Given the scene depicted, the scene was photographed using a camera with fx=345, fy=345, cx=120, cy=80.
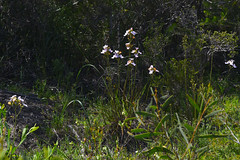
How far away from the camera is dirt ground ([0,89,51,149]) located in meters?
3.45

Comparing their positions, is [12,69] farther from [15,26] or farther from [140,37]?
[140,37]

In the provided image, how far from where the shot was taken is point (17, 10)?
5375 millimetres

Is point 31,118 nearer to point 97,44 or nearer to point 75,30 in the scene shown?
point 97,44

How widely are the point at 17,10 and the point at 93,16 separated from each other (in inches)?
47.1

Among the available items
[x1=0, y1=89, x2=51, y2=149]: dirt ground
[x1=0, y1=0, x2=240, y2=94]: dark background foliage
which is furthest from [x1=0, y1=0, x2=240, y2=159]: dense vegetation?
[x1=0, y1=89, x2=51, y2=149]: dirt ground

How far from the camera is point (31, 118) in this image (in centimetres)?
384

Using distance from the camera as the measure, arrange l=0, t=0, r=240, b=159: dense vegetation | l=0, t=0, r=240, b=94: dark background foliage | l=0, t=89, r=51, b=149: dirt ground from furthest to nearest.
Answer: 1. l=0, t=0, r=240, b=94: dark background foliage
2. l=0, t=0, r=240, b=159: dense vegetation
3. l=0, t=89, r=51, b=149: dirt ground

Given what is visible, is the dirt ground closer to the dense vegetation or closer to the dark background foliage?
the dense vegetation

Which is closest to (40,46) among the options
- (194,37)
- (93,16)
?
(93,16)

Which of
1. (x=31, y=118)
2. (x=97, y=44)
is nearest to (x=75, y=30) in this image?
(x=97, y=44)

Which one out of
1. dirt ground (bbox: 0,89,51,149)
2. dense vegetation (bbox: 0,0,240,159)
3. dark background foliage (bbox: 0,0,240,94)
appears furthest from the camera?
dark background foliage (bbox: 0,0,240,94)

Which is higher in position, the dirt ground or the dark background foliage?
the dark background foliage

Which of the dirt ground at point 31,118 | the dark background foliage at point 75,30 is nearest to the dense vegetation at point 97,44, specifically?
the dark background foliage at point 75,30

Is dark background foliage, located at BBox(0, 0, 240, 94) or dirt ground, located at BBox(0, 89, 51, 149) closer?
dirt ground, located at BBox(0, 89, 51, 149)
